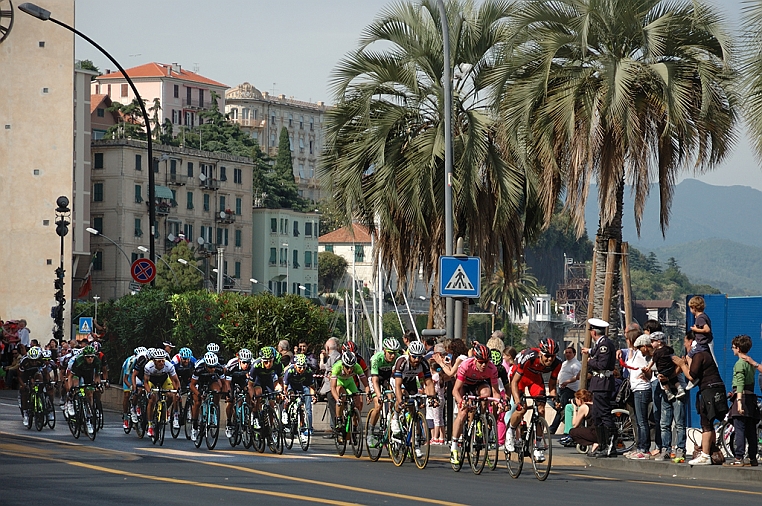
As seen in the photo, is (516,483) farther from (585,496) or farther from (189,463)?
(189,463)

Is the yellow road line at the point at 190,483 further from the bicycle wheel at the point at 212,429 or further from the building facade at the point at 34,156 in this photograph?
Answer: the building facade at the point at 34,156

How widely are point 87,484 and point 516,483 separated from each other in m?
5.03

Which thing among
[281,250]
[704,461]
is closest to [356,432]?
[704,461]

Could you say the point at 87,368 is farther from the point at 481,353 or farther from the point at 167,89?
the point at 167,89

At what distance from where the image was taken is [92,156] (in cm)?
12312

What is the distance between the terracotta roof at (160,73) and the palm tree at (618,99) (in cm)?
15003

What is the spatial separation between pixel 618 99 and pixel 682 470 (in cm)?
709

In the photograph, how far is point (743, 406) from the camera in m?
18.0

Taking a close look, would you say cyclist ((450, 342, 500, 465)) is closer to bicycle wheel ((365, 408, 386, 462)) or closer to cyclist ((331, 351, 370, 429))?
bicycle wheel ((365, 408, 386, 462))

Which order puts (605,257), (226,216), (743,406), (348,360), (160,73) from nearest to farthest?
(743,406) → (348,360) → (605,257) → (226,216) → (160,73)

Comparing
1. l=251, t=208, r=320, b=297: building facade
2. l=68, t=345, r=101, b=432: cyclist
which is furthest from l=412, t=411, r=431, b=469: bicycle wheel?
l=251, t=208, r=320, b=297: building facade

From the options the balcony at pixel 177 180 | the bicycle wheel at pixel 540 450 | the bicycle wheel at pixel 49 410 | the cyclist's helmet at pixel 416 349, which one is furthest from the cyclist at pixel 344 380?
the balcony at pixel 177 180

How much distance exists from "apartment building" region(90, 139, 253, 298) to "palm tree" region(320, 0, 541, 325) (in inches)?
→ 3383

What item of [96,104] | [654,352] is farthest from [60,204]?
[96,104]
